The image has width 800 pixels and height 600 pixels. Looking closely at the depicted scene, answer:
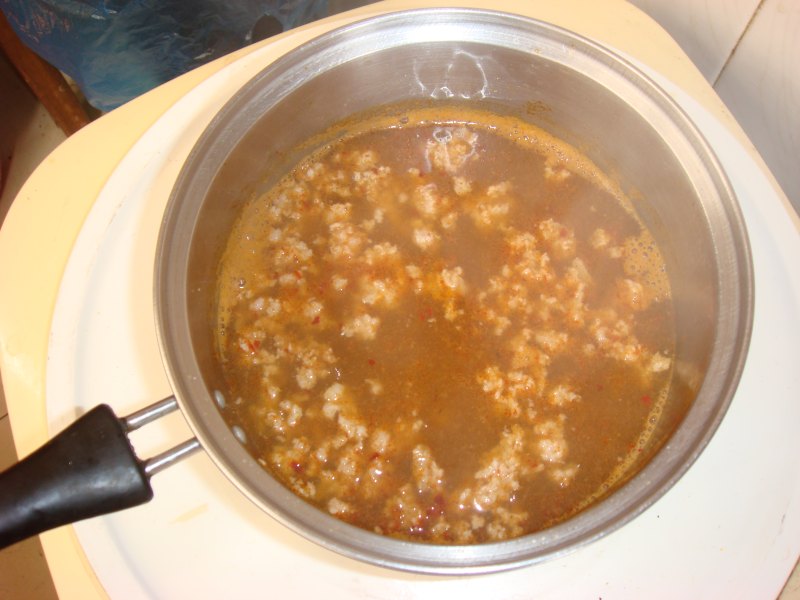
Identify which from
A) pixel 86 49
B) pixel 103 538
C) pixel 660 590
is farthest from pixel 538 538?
pixel 86 49

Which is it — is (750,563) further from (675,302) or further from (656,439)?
(675,302)

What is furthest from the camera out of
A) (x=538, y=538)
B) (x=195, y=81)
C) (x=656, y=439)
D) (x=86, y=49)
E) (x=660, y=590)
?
(x=86, y=49)

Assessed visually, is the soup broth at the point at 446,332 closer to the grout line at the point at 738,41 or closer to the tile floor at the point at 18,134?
the grout line at the point at 738,41

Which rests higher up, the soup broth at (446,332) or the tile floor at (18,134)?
the tile floor at (18,134)

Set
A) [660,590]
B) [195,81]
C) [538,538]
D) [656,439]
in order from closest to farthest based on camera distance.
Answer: [538,538] < [660,590] < [656,439] < [195,81]

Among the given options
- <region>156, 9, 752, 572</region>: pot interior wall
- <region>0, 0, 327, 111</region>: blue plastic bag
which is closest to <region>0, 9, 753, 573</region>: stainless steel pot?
<region>156, 9, 752, 572</region>: pot interior wall

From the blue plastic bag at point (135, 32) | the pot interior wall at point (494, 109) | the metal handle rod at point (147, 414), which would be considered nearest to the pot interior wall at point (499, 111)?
the pot interior wall at point (494, 109)
